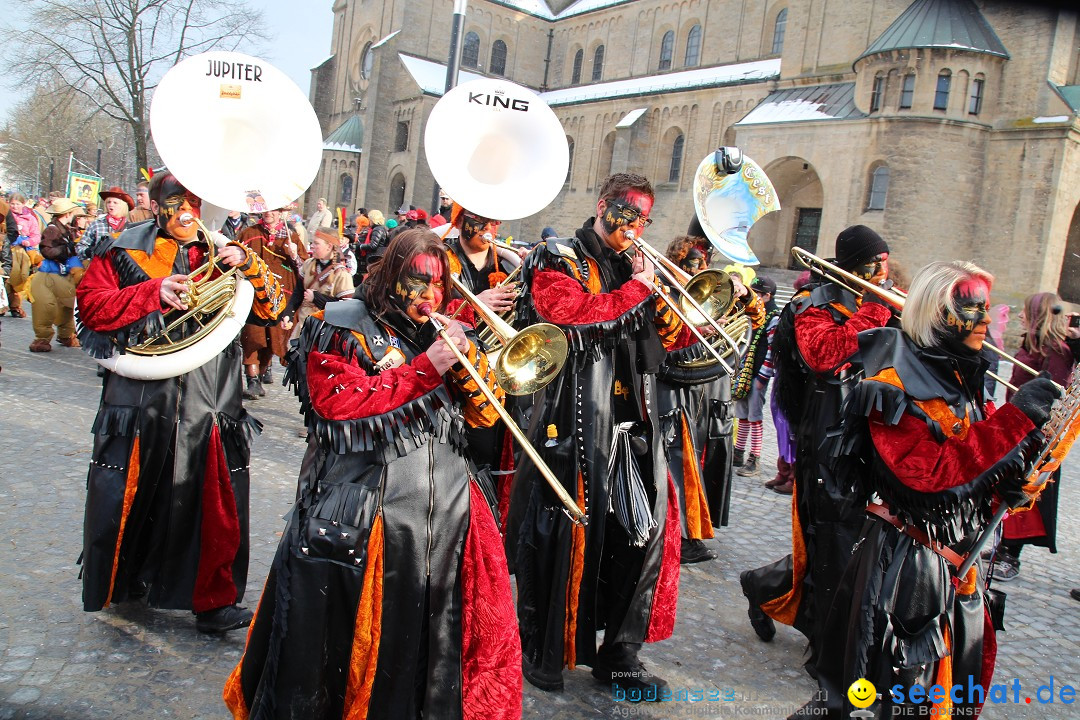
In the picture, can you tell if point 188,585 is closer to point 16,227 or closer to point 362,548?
point 362,548

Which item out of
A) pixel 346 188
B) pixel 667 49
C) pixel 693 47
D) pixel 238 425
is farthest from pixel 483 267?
pixel 346 188

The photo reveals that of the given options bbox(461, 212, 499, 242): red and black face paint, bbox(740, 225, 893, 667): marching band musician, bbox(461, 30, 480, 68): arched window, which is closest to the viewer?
bbox(740, 225, 893, 667): marching band musician

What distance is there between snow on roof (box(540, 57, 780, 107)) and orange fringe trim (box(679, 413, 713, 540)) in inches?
1251

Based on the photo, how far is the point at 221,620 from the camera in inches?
149

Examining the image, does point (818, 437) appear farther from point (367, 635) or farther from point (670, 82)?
point (670, 82)

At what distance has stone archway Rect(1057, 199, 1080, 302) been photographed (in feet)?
95.2

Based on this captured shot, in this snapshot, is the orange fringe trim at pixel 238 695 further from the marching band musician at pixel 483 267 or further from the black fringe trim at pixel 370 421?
the marching band musician at pixel 483 267

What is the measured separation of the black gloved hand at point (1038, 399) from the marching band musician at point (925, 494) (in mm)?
13

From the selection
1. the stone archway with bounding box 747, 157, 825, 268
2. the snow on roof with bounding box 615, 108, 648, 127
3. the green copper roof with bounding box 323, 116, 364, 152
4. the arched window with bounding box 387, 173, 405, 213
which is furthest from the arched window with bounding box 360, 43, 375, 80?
the stone archway with bounding box 747, 157, 825, 268

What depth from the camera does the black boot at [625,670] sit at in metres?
3.60

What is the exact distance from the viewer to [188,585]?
380cm

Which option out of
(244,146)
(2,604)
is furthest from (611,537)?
(2,604)

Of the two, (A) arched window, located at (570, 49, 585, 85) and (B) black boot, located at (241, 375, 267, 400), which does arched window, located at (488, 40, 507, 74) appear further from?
(B) black boot, located at (241, 375, 267, 400)

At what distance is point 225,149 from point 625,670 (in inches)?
118
